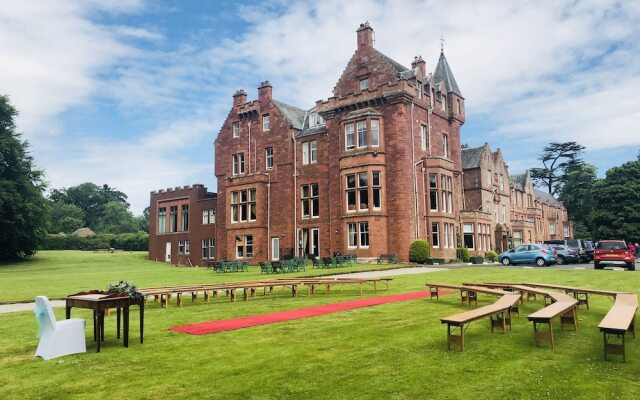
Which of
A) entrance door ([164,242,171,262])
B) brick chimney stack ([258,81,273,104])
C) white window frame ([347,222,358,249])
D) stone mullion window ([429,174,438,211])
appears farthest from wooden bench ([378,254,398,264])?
entrance door ([164,242,171,262])

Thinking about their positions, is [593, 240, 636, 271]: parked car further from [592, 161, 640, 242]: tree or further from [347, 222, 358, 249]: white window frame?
[592, 161, 640, 242]: tree

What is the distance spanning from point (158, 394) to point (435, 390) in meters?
3.50

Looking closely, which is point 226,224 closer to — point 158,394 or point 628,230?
point 158,394

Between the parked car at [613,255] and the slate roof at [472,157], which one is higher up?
the slate roof at [472,157]

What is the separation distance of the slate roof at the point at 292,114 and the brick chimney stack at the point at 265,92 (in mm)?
803

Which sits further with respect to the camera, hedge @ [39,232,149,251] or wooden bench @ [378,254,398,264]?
hedge @ [39,232,149,251]

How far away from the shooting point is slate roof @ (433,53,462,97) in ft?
143

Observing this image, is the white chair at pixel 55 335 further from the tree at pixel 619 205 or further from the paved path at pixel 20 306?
the tree at pixel 619 205

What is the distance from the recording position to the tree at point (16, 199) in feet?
156

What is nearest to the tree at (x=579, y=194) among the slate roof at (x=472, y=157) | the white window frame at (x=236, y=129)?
the slate roof at (x=472, y=157)

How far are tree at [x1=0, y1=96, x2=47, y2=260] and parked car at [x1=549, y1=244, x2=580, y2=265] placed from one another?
48.2 m

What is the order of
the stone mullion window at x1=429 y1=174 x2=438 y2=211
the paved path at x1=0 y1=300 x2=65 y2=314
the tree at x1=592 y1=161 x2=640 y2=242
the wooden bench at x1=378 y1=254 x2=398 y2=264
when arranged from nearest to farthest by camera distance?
the paved path at x1=0 y1=300 x2=65 y2=314
the wooden bench at x1=378 y1=254 x2=398 y2=264
the stone mullion window at x1=429 y1=174 x2=438 y2=211
the tree at x1=592 y1=161 x2=640 y2=242

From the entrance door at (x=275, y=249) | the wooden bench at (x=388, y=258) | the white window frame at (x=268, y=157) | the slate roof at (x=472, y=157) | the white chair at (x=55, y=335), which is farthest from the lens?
the slate roof at (x=472, y=157)

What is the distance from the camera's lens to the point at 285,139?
1679 inches
